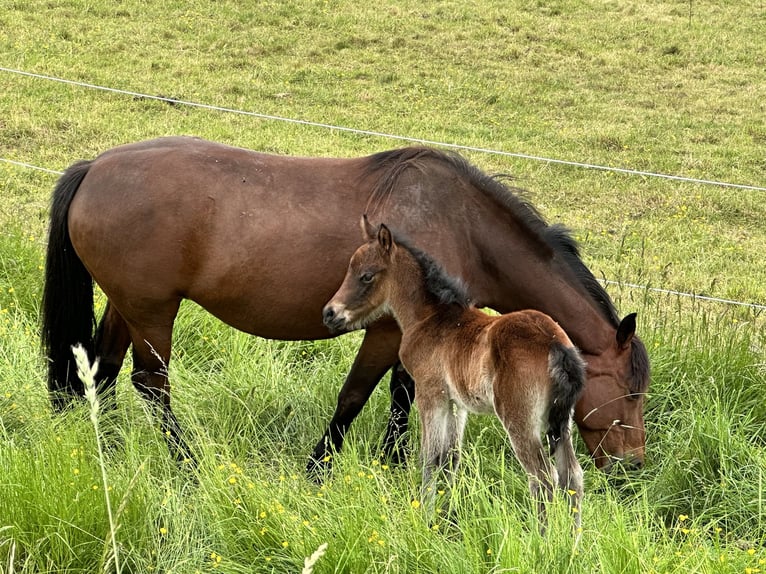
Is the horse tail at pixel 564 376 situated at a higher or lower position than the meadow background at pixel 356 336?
higher

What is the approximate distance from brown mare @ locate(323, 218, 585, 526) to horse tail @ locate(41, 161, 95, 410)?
1.52m

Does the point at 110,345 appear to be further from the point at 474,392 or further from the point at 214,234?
the point at 474,392

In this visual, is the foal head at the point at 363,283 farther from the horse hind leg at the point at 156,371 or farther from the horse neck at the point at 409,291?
the horse hind leg at the point at 156,371

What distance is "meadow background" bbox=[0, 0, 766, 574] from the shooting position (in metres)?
3.67

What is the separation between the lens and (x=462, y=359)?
404 cm

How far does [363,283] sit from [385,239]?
0.76 ft

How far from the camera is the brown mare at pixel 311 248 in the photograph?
15.3ft

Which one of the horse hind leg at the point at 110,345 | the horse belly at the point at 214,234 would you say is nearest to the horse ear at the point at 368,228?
the horse belly at the point at 214,234

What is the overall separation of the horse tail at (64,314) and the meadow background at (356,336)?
6.0 inches

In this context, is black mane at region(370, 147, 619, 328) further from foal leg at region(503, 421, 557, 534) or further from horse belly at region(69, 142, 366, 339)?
foal leg at region(503, 421, 557, 534)

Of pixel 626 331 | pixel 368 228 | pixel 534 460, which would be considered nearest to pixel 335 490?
pixel 534 460

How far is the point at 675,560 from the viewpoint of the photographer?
3.46m

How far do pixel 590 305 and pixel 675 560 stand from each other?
1.52m

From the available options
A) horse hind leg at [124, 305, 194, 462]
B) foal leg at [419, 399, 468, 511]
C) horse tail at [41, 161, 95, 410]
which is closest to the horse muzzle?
foal leg at [419, 399, 468, 511]
